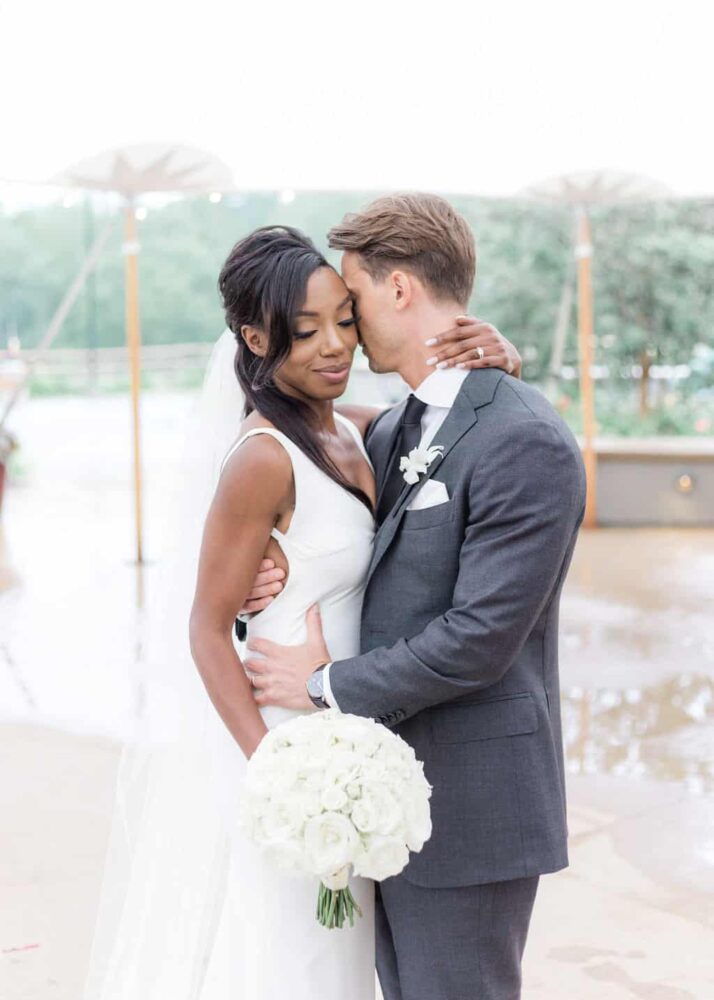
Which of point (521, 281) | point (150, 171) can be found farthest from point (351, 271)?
point (521, 281)

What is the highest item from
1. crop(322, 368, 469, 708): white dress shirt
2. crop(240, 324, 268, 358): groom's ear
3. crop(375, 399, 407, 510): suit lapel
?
crop(240, 324, 268, 358): groom's ear

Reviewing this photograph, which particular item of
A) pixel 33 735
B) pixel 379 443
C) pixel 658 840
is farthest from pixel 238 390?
pixel 33 735

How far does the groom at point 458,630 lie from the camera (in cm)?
177

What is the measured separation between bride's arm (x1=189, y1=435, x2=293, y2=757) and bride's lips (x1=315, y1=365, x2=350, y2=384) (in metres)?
0.15

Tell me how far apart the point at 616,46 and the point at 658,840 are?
7.35 meters

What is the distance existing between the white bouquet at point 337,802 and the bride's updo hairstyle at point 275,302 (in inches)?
19.7

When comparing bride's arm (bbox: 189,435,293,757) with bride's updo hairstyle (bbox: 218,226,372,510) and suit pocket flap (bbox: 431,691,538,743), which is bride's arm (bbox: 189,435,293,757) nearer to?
bride's updo hairstyle (bbox: 218,226,372,510)

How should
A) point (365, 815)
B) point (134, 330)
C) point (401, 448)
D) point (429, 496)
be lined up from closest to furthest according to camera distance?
point (365, 815), point (429, 496), point (401, 448), point (134, 330)

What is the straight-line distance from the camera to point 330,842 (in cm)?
161

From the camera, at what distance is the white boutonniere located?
1858 millimetres

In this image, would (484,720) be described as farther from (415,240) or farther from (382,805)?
(415,240)

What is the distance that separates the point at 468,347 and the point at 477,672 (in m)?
0.51

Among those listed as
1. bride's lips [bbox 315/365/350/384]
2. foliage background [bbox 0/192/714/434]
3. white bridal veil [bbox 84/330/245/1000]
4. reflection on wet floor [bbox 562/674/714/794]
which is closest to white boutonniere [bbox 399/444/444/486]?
bride's lips [bbox 315/365/350/384]

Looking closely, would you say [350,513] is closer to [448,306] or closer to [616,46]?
[448,306]
